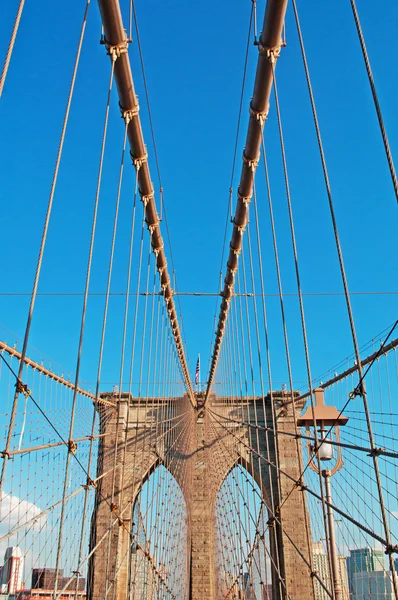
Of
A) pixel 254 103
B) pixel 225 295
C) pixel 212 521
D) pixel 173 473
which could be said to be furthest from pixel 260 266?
pixel 212 521

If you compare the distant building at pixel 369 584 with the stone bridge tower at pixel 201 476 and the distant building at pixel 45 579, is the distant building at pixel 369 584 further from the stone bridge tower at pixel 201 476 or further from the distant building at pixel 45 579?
the stone bridge tower at pixel 201 476

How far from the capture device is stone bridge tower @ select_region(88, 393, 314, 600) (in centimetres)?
1574

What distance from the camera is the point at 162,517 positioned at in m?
12.7

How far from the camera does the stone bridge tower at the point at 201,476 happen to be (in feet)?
51.6

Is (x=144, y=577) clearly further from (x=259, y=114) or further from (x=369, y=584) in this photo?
(x=259, y=114)

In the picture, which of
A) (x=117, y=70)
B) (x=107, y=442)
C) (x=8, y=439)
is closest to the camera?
Result: (x=8, y=439)

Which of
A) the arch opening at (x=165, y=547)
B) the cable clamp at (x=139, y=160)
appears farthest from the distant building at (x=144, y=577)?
the cable clamp at (x=139, y=160)

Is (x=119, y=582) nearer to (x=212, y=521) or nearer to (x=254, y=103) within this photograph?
(x=212, y=521)

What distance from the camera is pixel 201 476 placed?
18.7 meters

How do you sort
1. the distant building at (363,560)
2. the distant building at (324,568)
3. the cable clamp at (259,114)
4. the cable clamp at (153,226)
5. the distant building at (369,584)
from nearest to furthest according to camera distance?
1. the cable clamp at (259,114)
2. the distant building at (369,584)
3. the cable clamp at (153,226)
4. the distant building at (363,560)
5. the distant building at (324,568)

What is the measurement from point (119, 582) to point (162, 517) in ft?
16.5

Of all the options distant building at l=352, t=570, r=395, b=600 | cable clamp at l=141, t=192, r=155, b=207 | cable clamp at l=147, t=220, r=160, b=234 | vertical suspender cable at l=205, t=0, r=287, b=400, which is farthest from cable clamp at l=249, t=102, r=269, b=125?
distant building at l=352, t=570, r=395, b=600

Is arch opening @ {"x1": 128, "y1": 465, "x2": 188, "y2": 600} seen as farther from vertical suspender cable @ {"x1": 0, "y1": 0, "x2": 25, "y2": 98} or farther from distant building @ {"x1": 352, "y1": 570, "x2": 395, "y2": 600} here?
vertical suspender cable @ {"x1": 0, "y1": 0, "x2": 25, "y2": 98}

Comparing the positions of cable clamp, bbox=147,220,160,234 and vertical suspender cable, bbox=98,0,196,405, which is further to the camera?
cable clamp, bbox=147,220,160,234
